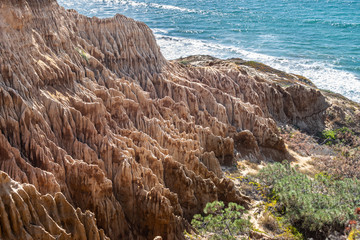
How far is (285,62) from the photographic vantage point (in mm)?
61094

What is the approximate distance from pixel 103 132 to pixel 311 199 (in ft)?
31.3

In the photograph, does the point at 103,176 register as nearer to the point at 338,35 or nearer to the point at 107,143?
the point at 107,143

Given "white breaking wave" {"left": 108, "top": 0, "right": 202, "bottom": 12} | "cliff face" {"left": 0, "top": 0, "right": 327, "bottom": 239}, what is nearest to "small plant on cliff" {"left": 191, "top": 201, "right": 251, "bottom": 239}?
"cliff face" {"left": 0, "top": 0, "right": 327, "bottom": 239}

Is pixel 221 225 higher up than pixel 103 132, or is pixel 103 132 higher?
pixel 103 132

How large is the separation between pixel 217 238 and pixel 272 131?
12678 millimetres

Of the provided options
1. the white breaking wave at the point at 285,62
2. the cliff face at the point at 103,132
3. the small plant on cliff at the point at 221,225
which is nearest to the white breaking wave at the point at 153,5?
the white breaking wave at the point at 285,62

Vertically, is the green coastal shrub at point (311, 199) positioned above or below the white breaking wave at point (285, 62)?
above

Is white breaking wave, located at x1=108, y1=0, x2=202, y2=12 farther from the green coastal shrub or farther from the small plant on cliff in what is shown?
the small plant on cliff

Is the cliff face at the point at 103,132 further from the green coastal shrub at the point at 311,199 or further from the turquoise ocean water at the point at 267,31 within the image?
the turquoise ocean water at the point at 267,31

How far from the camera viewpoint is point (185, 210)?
54.9 ft

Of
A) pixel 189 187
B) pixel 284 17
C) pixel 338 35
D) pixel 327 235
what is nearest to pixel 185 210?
pixel 189 187

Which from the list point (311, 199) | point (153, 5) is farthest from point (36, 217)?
point (153, 5)

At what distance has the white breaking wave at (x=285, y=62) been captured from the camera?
5269 centimetres

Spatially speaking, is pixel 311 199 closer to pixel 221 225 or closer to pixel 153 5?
pixel 221 225
